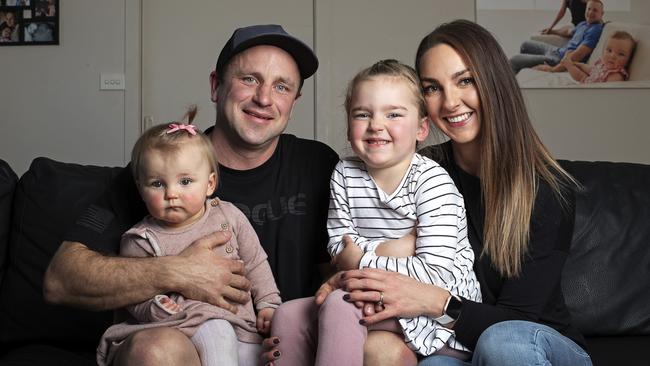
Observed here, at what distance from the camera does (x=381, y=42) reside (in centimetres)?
462

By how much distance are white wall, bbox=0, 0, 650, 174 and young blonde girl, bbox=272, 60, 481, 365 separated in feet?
8.58

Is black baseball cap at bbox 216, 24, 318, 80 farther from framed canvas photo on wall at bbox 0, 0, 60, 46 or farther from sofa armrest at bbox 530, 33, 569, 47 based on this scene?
sofa armrest at bbox 530, 33, 569, 47

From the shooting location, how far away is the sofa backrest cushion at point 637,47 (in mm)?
4676

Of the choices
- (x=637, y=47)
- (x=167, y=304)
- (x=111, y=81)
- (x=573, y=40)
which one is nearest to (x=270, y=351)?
(x=167, y=304)

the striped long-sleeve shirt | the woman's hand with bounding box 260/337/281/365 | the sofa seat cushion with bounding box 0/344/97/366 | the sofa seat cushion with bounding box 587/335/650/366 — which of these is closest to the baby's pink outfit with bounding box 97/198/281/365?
the woman's hand with bounding box 260/337/281/365

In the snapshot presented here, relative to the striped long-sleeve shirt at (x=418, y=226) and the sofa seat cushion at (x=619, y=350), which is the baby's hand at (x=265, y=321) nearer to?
the striped long-sleeve shirt at (x=418, y=226)

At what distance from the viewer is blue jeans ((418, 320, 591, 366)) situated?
1558 millimetres

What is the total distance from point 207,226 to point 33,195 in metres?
0.76

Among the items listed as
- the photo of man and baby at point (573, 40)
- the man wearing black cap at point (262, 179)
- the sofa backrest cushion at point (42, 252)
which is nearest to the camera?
the man wearing black cap at point (262, 179)

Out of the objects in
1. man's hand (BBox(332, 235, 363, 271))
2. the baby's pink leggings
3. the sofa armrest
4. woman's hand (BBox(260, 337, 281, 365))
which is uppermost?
the sofa armrest

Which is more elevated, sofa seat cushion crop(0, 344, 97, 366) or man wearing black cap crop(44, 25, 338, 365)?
man wearing black cap crop(44, 25, 338, 365)

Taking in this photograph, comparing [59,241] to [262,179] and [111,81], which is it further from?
[111,81]

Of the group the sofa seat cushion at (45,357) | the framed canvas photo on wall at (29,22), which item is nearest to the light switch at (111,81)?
the framed canvas photo on wall at (29,22)

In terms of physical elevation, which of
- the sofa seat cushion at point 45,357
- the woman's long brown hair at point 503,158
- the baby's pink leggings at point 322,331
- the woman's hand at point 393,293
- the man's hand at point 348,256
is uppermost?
the woman's long brown hair at point 503,158
